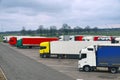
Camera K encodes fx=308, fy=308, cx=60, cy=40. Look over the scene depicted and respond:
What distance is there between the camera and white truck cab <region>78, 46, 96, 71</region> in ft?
122

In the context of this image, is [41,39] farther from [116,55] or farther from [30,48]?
[116,55]

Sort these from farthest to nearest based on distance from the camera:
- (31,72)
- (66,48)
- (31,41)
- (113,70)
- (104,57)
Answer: (31,41), (66,48), (113,70), (104,57), (31,72)

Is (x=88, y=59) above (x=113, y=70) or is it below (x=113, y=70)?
above

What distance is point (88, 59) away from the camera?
3756 centimetres

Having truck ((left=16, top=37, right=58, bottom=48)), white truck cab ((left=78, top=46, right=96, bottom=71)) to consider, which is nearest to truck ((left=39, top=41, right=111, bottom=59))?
white truck cab ((left=78, top=46, right=96, bottom=71))

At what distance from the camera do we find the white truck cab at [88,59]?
37.3 m

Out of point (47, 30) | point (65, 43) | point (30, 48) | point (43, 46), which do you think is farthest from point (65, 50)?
point (47, 30)

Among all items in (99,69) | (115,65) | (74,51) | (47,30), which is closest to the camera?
(115,65)

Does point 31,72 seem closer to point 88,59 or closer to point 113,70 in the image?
point 88,59

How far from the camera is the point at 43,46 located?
59.9 metres

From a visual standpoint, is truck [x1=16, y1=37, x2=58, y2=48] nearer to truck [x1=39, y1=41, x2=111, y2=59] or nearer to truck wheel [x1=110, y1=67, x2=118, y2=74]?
truck [x1=39, y1=41, x2=111, y2=59]

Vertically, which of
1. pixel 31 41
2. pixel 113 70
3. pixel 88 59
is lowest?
pixel 113 70

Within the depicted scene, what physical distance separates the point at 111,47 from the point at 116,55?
120cm

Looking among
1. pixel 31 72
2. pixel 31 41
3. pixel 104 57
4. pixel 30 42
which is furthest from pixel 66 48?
pixel 30 42
